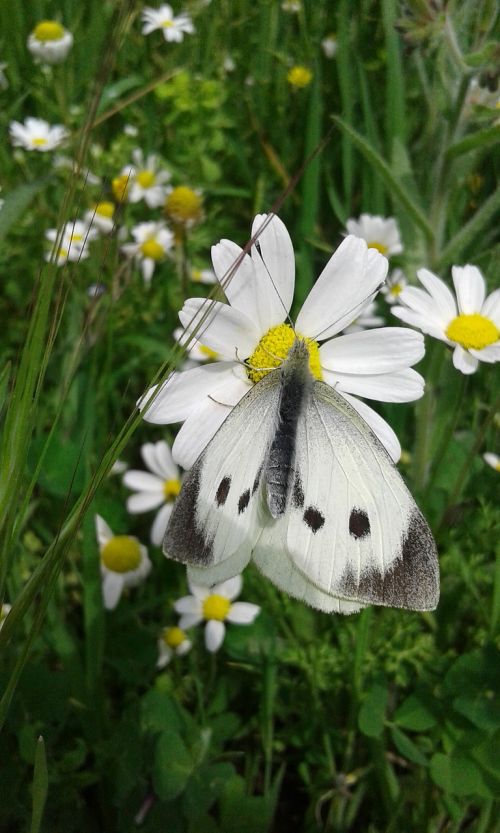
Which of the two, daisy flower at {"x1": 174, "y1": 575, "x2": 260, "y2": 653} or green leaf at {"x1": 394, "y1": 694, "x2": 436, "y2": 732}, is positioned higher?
daisy flower at {"x1": 174, "y1": 575, "x2": 260, "y2": 653}

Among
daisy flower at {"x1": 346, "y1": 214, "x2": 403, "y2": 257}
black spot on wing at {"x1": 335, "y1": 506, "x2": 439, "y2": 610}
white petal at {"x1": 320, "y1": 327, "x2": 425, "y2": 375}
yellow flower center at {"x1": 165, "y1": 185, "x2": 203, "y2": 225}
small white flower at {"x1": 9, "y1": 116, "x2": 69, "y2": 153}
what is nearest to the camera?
black spot on wing at {"x1": 335, "y1": 506, "x2": 439, "y2": 610}

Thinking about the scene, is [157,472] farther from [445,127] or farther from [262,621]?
[445,127]

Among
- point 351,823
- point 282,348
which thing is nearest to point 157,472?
point 282,348

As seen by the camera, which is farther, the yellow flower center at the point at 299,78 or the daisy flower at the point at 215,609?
the yellow flower center at the point at 299,78

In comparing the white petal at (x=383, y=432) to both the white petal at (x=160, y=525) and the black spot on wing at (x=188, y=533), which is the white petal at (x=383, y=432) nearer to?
the black spot on wing at (x=188, y=533)

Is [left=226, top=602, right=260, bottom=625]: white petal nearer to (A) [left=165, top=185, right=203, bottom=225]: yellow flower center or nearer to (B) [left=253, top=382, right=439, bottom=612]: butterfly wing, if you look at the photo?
(B) [left=253, top=382, right=439, bottom=612]: butterfly wing

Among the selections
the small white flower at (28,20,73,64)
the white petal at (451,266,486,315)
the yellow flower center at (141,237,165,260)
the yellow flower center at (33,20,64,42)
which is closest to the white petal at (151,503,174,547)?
the white petal at (451,266,486,315)

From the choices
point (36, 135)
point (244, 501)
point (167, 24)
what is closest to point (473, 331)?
point (244, 501)

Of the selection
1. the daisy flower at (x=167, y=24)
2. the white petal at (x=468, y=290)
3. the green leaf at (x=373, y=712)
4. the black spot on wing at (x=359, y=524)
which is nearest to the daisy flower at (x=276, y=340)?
the black spot on wing at (x=359, y=524)
